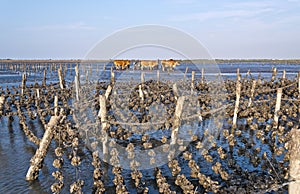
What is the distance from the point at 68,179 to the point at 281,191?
5617mm

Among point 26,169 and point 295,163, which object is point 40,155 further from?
point 295,163

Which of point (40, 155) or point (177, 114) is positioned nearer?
point (40, 155)

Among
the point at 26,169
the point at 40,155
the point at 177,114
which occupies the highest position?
the point at 177,114

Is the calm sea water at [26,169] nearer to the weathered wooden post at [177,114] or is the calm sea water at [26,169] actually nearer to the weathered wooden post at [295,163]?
the weathered wooden post at [177,114]

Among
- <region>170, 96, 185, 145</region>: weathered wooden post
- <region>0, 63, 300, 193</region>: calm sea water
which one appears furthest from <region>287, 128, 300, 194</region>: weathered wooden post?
<region>170, 96, 185, 145</region>: weathered wooden post

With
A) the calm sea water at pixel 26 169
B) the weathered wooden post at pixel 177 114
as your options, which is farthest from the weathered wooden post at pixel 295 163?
the weathered wooden post at pixel 177 114

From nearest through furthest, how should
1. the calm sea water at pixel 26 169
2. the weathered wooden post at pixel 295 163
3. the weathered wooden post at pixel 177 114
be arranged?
the weathered wooden post at pixel 295 163 → the calm sea water at pixel 26 169 → the weathered wooden post at pixel 177 114

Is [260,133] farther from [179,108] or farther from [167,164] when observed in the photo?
[167,164]

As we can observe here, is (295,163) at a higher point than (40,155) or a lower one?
higher

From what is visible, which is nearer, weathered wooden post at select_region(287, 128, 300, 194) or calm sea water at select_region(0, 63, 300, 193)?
weathered wooden post at select_region(287, 128, 300, 194)

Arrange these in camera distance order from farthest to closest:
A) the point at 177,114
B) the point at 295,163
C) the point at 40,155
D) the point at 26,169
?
1. the point at 177,114
2. the point at 26,169
3. the point at 40,155
4. the point at 295,163

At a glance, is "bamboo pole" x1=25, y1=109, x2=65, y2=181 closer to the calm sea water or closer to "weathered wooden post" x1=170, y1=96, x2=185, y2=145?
the calm sea water

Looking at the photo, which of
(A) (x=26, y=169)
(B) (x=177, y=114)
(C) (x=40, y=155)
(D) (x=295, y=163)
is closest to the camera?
(D) (x=295, y=163)

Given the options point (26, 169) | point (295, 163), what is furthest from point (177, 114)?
point (295, 163)
